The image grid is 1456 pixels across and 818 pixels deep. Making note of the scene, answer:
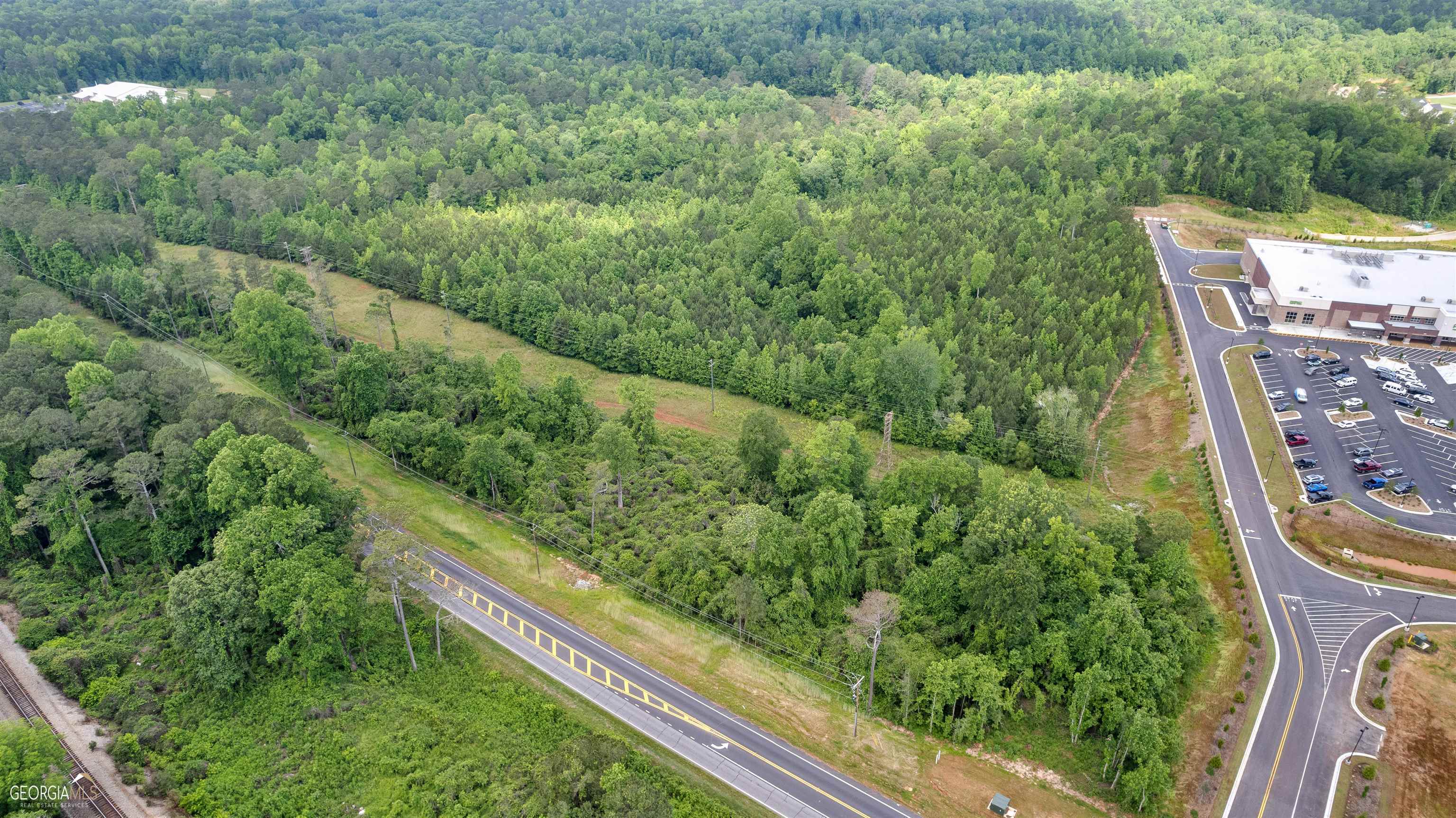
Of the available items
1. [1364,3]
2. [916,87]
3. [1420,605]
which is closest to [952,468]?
[1420,605]

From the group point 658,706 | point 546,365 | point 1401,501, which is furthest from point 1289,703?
point 546,365

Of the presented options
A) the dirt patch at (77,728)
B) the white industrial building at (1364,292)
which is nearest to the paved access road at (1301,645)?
the white industrial building at (1364,292)

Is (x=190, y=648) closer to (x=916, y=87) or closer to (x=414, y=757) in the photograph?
(x=414, y=757)

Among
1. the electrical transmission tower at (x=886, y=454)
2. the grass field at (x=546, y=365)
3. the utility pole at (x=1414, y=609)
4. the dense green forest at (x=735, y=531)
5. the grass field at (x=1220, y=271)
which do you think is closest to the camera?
the dense green forest at (x=735, y=531)

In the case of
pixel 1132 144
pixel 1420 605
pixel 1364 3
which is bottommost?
pixel 1420 605

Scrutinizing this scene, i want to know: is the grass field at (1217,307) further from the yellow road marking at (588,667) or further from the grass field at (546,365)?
the yellow road marking at (588,667)

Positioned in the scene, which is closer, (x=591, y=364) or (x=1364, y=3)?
(x=591, y=364)

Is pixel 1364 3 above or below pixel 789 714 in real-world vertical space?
above
